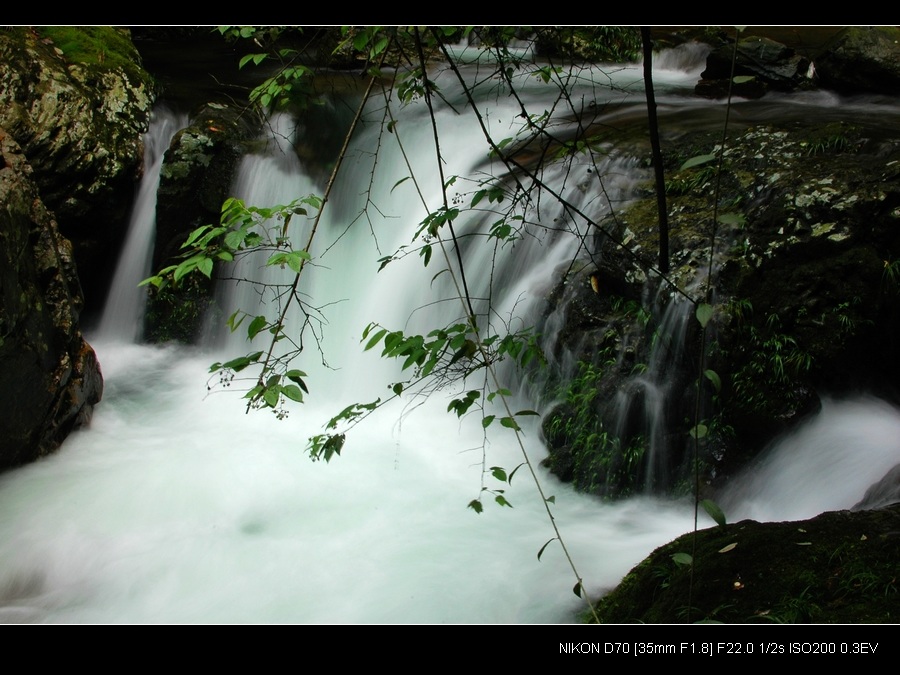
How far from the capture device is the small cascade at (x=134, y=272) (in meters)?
6.25

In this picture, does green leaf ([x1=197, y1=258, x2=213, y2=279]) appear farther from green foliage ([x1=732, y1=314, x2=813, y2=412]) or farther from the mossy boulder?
green foliage ([x1=732, y1=314, x2=813, y2=412])

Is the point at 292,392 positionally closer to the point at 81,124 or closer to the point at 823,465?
the point at 823,465

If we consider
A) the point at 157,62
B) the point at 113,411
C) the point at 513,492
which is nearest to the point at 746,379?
the point at 513,492

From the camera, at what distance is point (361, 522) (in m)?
3.85

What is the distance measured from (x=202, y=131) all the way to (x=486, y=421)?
214 inches

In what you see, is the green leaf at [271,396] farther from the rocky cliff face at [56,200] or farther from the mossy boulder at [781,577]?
the rocky cliff face at [56,200]

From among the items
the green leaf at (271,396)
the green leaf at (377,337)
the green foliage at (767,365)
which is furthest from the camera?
the green foliage at (767,365)

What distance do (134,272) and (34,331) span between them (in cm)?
201

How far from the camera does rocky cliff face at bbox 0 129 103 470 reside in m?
4.13

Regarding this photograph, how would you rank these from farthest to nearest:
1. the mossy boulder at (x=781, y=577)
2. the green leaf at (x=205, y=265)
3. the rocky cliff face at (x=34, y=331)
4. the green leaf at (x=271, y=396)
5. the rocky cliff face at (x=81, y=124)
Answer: the rocky cliff face at (x=81, y=124) → the rocky cliff face at (x=34, y=331) → the mossy boulder at (x=781, y=577) → the green leaf at (x=205, y=265) → the green leaf at (x=271, y=396)

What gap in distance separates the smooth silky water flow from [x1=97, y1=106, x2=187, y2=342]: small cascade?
2.87 feet

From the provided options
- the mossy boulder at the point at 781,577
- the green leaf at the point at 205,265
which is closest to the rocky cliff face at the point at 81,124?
the green leaf at the point at 205,265

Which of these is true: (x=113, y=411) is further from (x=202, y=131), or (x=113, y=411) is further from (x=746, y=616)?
(x=746, y=616)

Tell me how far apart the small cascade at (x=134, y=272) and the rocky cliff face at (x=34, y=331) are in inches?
45.0
